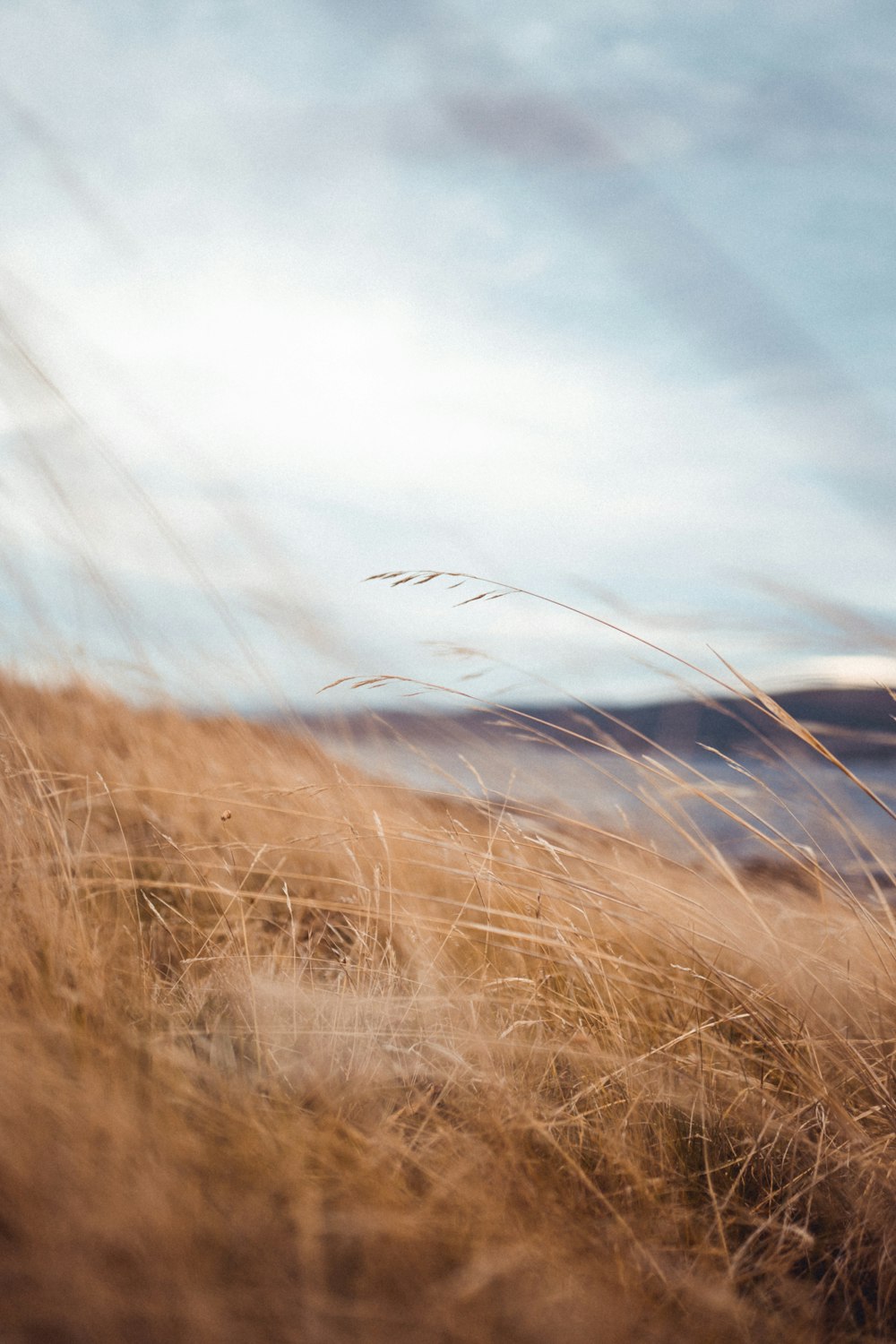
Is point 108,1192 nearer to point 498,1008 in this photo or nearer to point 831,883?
point 498,1008

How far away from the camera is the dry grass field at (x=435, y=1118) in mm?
564

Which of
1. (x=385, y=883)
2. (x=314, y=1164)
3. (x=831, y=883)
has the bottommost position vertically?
(x=385, y=883)

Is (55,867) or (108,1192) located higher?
(108,1192)

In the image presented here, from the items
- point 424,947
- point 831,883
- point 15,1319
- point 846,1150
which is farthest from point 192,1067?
point 831,883

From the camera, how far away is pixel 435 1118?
0.81 m

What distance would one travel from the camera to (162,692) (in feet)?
6.61

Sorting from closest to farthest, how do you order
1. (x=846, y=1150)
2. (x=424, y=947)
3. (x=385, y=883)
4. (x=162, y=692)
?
(x=846, y=1150)
(x=424, y=947)
(x=385, y=883)
(x=162, y=692)

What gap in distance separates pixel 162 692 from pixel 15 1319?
1585 mm

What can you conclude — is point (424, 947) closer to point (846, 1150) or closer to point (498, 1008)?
point (498, 1008)

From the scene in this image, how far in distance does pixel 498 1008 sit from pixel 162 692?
1205 millimetres

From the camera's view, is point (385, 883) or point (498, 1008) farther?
point (385, 883)

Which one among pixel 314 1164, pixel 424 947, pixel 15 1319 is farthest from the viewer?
pixel 424 947

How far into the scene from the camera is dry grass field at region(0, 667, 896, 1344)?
0.56m

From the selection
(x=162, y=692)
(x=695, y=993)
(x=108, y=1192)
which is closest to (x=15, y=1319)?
(x=108, y=1192)
